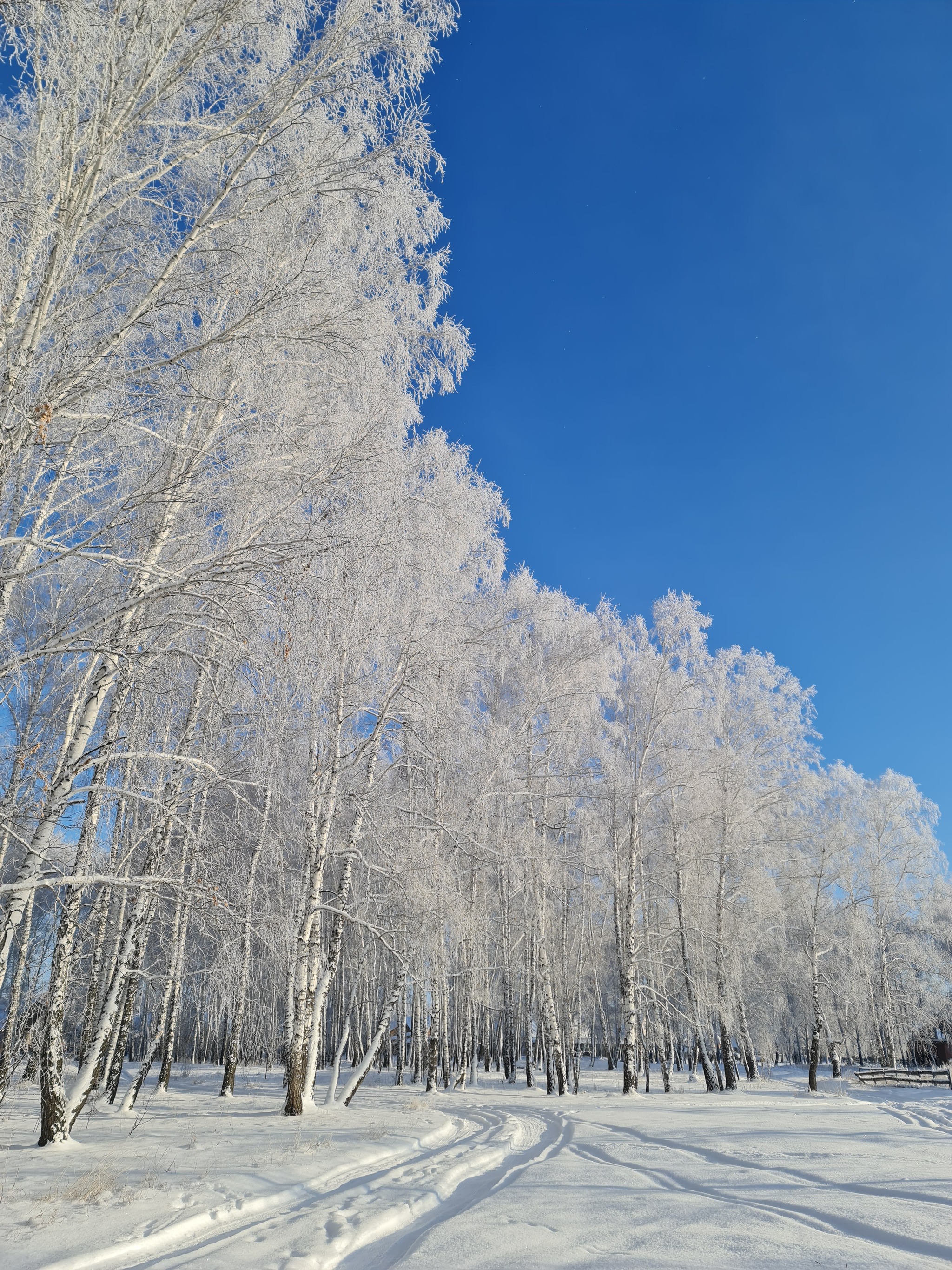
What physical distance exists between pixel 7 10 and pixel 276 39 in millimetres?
2064

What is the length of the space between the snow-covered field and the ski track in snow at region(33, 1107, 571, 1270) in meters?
0.02

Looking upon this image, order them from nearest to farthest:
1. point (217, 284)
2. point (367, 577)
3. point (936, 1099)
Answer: point (217, 284), point (367, 577), point (936, 1099)

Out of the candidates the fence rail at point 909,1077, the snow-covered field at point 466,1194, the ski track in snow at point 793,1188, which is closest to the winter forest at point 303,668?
the snow-covered field at point 466,1194

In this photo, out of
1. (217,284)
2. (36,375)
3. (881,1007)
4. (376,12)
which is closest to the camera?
(36,375)

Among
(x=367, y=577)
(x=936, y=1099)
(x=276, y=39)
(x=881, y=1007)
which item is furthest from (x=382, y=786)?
(x=881, y=1007)

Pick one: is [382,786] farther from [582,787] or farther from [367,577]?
[582,787]

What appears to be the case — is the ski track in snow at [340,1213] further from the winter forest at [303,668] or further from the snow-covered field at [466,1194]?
the winter forest at [303,668]

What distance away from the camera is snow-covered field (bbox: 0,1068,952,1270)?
3537 millimetres

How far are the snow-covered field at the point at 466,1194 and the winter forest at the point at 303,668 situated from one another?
5.88ft

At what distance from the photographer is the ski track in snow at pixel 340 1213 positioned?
11.8 feet

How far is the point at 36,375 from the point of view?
448 centimetres

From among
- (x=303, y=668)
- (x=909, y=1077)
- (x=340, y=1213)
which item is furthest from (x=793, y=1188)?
(x=909, y=1077)

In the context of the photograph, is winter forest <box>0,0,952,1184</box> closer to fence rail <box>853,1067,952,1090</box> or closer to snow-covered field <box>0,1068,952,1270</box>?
snow-covered field <box>0,1068,952,1270</box>

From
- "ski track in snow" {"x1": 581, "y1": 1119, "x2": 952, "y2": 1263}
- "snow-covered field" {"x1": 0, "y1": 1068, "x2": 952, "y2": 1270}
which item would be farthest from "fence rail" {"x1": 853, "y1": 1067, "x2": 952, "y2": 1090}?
"ski track in snow" {"x1": 581, "y1": 1119, "x2": 952, "y2": 1263}
